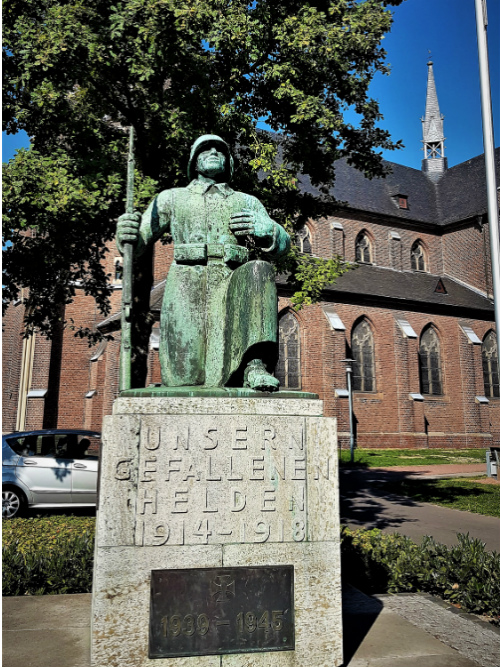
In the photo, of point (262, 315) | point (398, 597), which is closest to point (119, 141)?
point (262, 315)

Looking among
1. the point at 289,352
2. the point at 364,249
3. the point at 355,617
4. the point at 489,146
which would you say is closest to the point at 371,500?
the point at 489,146

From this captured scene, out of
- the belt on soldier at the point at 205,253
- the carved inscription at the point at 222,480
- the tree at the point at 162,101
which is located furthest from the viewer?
the tree at the point at 162,101

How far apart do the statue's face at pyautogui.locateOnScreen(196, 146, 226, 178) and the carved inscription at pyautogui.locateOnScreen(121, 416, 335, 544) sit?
1.77 metres

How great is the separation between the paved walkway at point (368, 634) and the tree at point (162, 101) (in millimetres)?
5888

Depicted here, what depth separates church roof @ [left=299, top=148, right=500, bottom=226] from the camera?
3512 cm

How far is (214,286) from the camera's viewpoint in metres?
3.72

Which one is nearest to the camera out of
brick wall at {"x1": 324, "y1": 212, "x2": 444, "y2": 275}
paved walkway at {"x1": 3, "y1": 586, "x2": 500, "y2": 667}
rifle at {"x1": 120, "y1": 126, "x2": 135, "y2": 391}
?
paved walkway at {"x1": 3, "y1": 586, "x2": 500, "y2": 667}

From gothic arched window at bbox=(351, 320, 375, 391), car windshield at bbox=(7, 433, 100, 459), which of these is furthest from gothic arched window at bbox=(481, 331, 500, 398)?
car windshield at bbox=(7, 433, 100, 459)

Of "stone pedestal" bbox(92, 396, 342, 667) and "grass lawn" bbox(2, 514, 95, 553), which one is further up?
"stone pedestal" bbox(92, 396, 342, 667)

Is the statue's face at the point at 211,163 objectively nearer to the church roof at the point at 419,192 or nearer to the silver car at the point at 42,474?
the silver car at the point at 42,474

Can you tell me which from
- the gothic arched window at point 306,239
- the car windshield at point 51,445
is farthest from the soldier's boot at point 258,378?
the gothic arched window at point 306,239

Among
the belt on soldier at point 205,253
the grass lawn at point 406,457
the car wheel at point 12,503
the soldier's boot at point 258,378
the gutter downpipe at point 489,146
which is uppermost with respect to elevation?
the gutter downpipe at point 489,146

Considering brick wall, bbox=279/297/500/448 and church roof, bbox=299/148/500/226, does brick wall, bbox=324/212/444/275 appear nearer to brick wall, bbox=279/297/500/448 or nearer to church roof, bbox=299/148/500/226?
church roof, bbox=299/148/500/226

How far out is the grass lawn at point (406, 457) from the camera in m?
21.1
